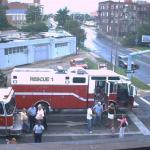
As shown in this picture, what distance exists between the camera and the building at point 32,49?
44.2 meters

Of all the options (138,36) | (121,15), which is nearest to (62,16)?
(121,15)

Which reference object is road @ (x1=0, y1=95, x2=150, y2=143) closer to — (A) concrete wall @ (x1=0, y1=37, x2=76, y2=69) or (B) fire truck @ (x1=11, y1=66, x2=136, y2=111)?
(B) fire truck @ (x1=11, y1=66, x2=136, y2=111)

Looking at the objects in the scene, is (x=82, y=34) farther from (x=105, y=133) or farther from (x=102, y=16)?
(x=105, y=133)

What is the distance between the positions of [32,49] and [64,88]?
1078 inches

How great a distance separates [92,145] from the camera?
4.14 metres

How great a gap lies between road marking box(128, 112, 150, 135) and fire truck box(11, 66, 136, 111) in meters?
0.96

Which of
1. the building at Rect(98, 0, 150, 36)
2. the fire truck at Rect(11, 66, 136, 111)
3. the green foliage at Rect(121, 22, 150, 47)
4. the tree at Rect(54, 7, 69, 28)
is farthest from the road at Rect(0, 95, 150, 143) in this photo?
the building at Rect(98, 0, 150, 36)

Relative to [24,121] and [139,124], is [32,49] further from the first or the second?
[24,121]

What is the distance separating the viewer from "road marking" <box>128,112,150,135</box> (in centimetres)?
1998

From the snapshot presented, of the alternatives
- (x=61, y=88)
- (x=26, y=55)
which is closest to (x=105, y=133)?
(x=61, y=88)

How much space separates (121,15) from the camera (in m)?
113

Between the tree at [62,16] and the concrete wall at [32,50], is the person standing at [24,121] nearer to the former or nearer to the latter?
the concrete wall at [32,50]

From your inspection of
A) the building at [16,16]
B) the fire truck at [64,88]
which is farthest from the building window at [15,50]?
the building at [16,16]

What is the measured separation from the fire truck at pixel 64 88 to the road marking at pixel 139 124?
3.14 feet
